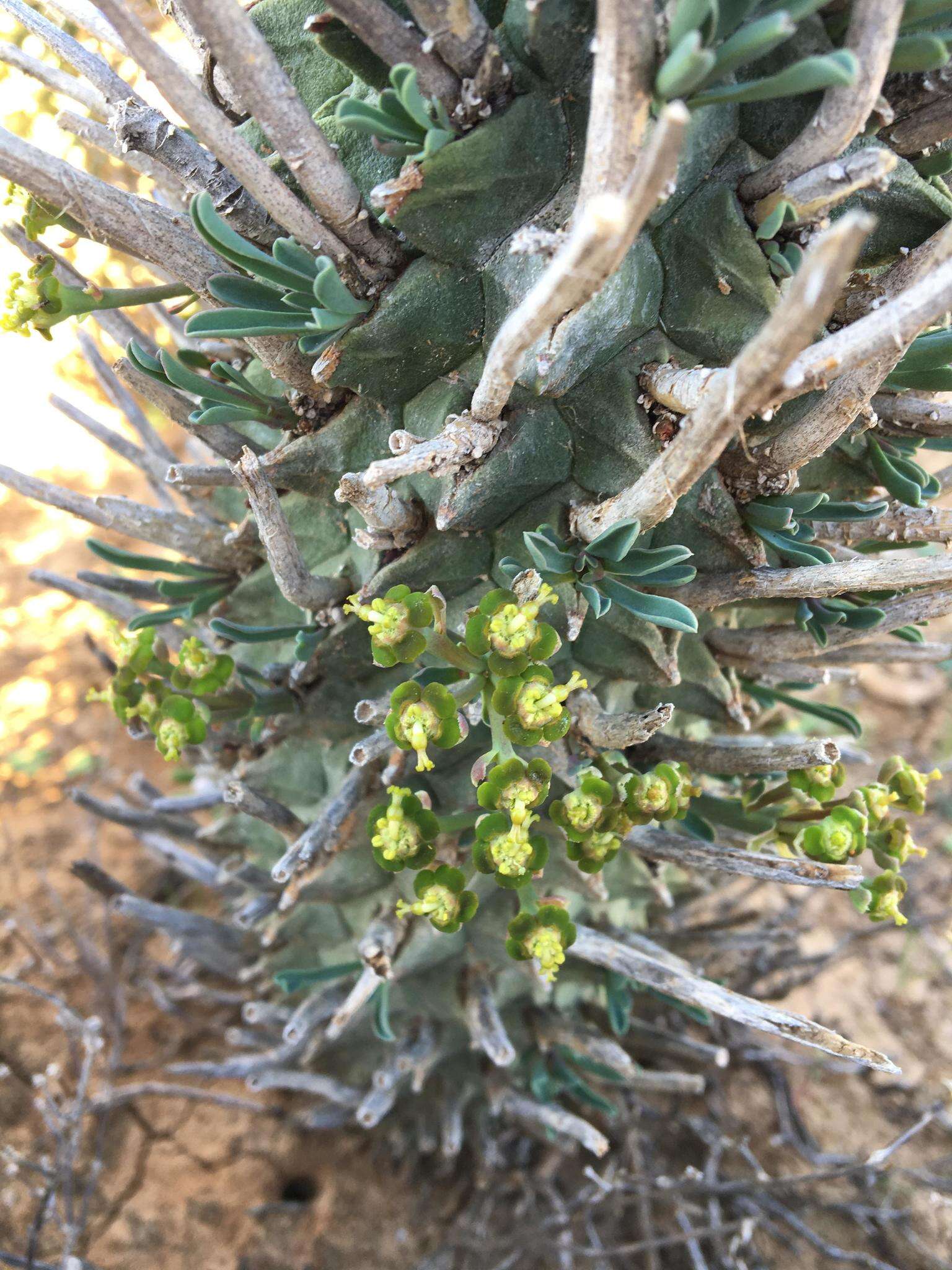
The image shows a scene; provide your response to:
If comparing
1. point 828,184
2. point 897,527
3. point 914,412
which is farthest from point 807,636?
point 828,184

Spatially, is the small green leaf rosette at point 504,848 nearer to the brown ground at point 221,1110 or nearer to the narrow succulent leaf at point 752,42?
the narrow succulent leaf at point 752,42

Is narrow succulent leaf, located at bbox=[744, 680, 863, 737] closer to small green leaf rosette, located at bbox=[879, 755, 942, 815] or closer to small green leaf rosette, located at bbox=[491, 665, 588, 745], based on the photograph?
small green leaf rosette, located at bbox=[879, 755, 942, 815]

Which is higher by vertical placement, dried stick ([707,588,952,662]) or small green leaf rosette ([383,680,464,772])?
small green leaf rosette ([383,680,464,772])

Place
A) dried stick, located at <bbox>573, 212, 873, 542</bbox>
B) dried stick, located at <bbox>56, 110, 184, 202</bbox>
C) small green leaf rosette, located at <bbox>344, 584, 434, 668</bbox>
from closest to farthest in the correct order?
1. dried stick, located at <bbox>573, 212, 873, 542</bbox>
2. small green leaf rosette, located at <bbox>344, 584, 434, 668</bbox>
3. dried stick, located at <bbox>56, 110, 184, 202</bbox>

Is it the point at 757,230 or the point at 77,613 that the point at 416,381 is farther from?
the point at 77,613

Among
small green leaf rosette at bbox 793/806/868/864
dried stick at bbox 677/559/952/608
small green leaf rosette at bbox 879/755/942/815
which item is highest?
dried stick at bbox 677/559/952/608

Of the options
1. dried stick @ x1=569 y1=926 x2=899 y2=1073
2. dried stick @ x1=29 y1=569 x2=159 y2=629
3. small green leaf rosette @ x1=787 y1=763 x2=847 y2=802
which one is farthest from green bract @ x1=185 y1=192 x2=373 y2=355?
dried stick @ x1=569 y1=926 x2=899 y2=1073

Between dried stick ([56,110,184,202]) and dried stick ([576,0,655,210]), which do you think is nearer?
dried stick ([576,0,655,210])

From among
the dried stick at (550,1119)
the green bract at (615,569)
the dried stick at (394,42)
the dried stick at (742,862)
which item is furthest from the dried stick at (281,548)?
the dried stick at (550,1119)
